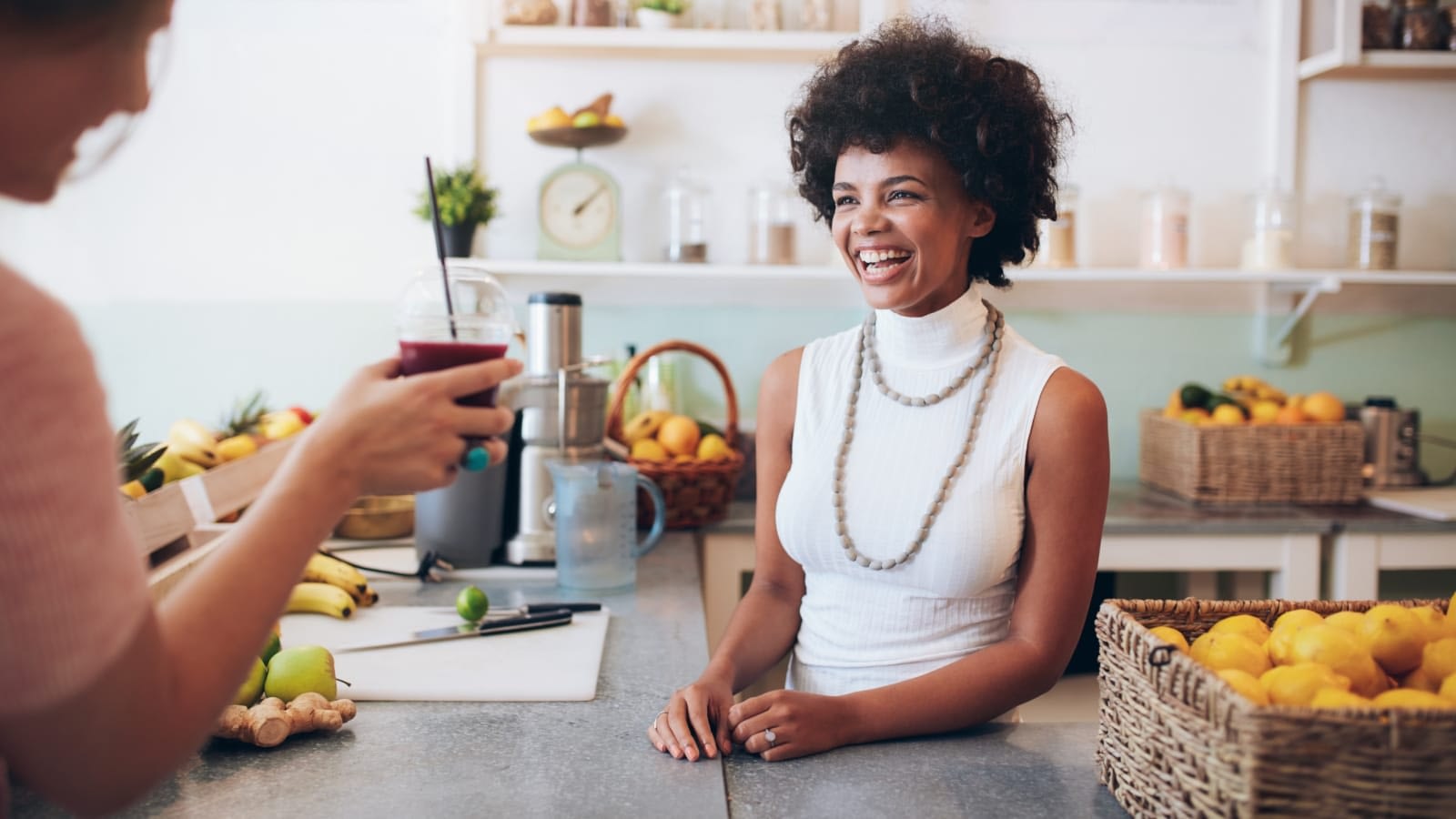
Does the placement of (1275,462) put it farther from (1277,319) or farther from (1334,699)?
(1334,699)

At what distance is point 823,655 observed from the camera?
158cm

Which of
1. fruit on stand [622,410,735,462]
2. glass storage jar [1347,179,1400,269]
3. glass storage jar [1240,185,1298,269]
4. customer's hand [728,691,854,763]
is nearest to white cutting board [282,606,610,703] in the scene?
customer's hand [728,691,854,763]

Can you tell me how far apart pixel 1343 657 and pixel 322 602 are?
4.67 feet

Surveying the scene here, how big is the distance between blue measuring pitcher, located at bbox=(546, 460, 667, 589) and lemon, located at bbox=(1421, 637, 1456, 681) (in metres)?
1.29

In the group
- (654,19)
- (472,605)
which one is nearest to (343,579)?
(472,605)

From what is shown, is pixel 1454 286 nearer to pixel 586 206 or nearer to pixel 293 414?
pixel 586 206

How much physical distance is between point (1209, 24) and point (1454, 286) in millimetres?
1017

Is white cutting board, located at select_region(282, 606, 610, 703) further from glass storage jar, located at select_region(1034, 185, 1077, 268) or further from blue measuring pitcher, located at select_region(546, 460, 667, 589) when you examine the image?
glass storage jar, located at select_region(1034, 185, 1077, 268)

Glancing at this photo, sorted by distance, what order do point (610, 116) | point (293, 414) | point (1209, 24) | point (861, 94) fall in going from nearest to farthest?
point (861, 94) → point (293, 414) → point (610, 116) → point (1209, 24)

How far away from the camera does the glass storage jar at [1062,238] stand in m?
2.94

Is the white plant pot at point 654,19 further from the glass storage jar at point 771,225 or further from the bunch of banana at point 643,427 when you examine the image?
the bunch of banana at point 643,427

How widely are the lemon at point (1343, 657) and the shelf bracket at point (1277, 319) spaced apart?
244 centimetres

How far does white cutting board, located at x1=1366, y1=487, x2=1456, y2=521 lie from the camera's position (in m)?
2.60

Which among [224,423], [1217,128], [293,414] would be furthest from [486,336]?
[1217,128]
